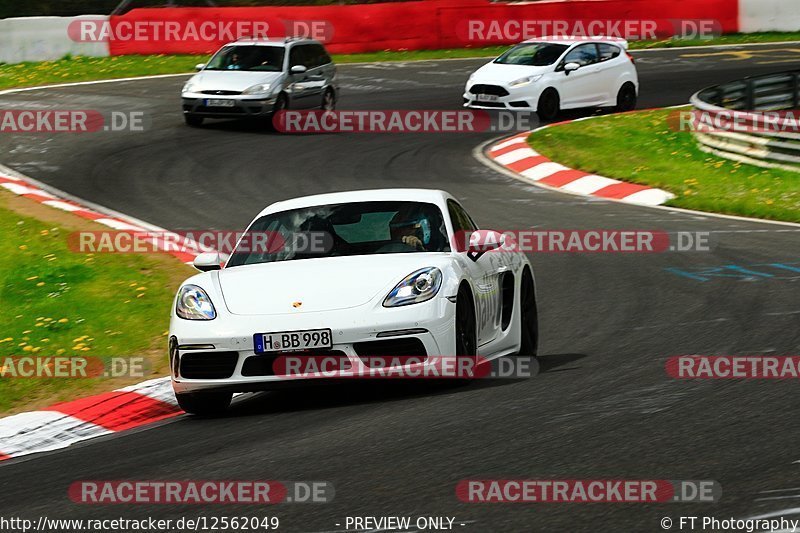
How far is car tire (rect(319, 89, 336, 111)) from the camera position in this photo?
2466cm

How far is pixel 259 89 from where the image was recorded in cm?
2284

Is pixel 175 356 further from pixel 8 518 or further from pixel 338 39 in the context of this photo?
pixel 338 39

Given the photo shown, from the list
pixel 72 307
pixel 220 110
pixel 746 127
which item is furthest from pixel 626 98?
pixel 72 307

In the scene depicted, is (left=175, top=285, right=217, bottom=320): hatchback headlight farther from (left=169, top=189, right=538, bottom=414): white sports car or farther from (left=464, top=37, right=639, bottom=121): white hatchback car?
(left=464, top=37, right=639, bottom=121): white hatchback car

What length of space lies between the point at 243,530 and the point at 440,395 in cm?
283

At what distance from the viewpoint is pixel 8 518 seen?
5.79m

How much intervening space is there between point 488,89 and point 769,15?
49.4ft

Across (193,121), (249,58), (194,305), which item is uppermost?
(194,305)

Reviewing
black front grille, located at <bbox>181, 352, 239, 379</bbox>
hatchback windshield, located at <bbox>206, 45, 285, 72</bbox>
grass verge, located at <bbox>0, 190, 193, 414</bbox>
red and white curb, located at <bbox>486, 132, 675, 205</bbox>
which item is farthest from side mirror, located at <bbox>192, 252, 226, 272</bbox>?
hatchback windshield, located at <bbox>206, 45, 285, 72</bbox>

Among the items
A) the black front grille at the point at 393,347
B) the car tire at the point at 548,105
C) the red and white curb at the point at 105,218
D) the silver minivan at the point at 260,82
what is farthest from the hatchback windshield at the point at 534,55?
the black front grille at the point at 393,347

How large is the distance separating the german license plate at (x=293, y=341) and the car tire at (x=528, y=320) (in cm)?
198

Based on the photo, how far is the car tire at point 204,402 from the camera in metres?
8.13

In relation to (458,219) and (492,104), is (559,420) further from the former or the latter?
(492,104)

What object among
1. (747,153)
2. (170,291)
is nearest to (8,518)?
(170,291)
